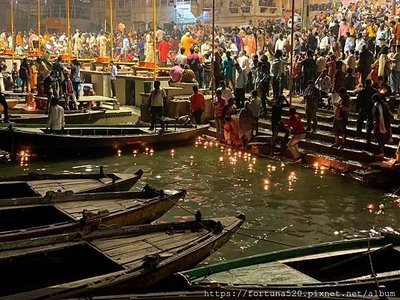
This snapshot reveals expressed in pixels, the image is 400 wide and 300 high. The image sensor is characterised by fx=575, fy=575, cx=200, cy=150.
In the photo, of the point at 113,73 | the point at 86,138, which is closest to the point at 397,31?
the point at 86,138

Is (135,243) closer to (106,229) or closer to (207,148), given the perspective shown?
(106,229)

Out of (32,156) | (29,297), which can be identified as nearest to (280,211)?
(29,297)

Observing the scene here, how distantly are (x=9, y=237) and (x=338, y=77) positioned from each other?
1226 centimetres

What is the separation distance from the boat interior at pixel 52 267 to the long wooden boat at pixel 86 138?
29.6 feet

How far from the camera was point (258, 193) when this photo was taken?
1310 centimetres

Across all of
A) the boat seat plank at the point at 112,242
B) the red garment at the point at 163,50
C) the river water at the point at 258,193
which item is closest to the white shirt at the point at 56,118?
the river water at the point at 258,193

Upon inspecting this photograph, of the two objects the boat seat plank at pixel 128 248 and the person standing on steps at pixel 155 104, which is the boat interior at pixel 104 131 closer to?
the person standing on steps at pixel 155 104

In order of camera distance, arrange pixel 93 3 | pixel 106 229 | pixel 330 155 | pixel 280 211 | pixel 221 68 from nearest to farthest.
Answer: pixel 106 229, pixel 280 211, pixel 330 155, pixel 221 68, pixel 93 3

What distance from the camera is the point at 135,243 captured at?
25.6ft

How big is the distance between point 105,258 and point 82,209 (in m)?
2.17

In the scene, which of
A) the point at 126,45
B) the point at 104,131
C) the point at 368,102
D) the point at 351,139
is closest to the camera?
the point at 368,102

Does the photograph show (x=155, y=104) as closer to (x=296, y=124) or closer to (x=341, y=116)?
(x=296, y=124)

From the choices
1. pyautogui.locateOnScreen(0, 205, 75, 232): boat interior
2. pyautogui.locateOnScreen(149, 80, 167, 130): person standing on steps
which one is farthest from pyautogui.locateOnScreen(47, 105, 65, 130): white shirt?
pyautogui.locateOnScreen(0, 205, 75, 232): boat interior

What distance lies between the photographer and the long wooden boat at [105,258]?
22.3 feet
